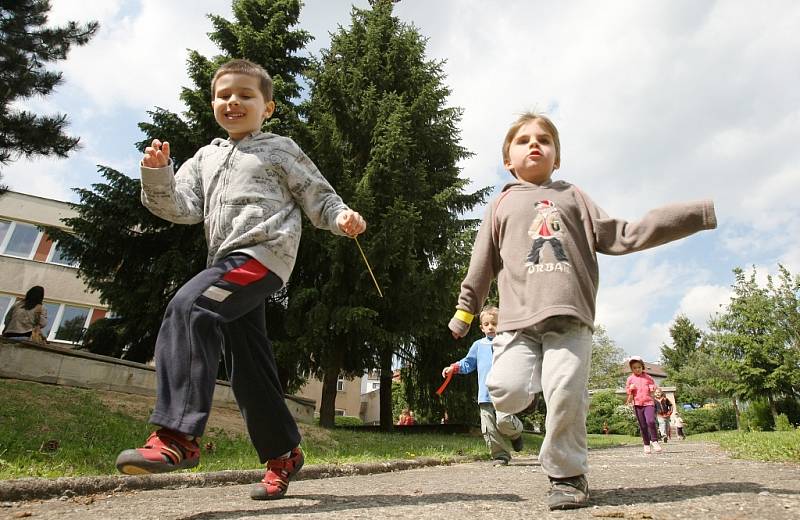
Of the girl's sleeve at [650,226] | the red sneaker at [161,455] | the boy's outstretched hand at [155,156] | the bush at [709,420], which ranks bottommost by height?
the red sneaker at [161,455]

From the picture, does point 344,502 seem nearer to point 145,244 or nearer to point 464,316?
point 464,316

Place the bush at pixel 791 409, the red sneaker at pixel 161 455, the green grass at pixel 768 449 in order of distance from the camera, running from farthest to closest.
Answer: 1. the bush at pixel 791 409
2. the green grass at pixel 768 449
3. the red sneaker at pixel 161 455

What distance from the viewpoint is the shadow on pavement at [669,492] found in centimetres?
257

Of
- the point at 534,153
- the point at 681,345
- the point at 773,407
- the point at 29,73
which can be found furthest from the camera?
the point at 681,345

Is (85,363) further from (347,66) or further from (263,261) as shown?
(347,66)

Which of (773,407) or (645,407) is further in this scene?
(773,407)

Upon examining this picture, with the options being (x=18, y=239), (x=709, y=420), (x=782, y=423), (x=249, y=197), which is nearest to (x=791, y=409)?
(x=782, y=423)

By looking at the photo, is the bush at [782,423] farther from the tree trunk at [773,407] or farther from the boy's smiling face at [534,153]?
the boy's smiling face at [534,153]

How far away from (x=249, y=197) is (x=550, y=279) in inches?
64.1

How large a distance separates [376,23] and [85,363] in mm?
12841

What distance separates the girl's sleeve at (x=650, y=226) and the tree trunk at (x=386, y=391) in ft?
39.4

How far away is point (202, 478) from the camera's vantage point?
3.77 m

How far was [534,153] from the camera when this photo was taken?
10.3ft

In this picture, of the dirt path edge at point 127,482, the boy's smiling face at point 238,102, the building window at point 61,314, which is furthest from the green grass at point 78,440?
the building window at point 61,314
